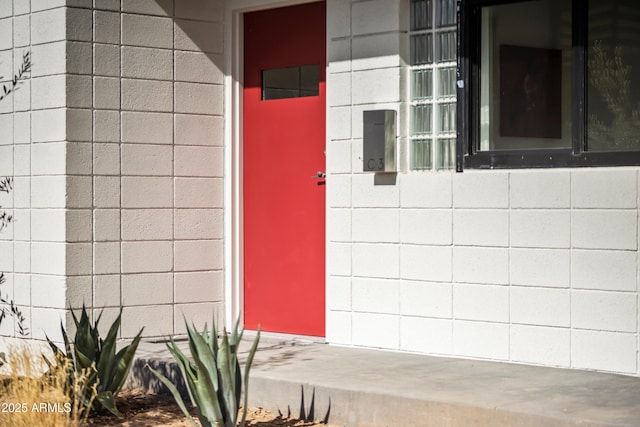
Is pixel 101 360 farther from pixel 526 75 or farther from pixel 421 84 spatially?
pixel 526 75

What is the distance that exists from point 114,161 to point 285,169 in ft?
4.85

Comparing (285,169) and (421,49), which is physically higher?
(421,49)

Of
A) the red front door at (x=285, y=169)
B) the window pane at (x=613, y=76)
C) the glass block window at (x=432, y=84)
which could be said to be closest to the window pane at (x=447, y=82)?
the glass block window at (x=432, y=84)

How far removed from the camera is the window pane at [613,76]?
7.02m

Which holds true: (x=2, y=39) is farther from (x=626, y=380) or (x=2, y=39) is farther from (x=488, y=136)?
(x=626, y=380)

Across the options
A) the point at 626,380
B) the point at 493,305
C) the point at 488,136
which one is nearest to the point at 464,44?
the point at 488,136

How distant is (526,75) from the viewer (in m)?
7.61

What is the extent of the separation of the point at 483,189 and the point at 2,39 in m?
4.51

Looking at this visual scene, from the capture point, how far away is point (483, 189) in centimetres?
767

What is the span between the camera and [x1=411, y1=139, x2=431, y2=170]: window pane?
26.8 ft

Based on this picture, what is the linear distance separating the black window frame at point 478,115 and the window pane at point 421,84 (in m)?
0.31

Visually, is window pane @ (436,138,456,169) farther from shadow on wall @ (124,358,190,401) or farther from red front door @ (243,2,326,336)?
shadow on wall @ (124,358,190,401)

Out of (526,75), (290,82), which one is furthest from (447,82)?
(290,82)

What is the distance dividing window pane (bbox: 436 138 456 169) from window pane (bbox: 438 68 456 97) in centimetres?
36
